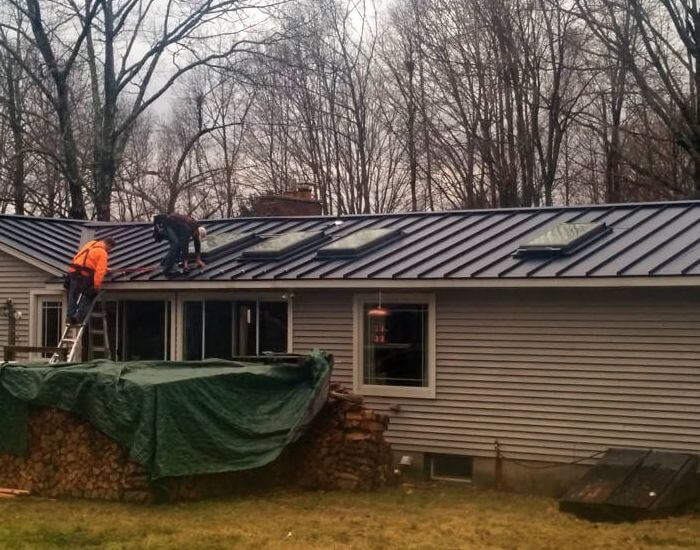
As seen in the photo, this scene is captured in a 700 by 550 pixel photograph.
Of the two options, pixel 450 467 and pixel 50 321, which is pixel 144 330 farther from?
pixel 450 467

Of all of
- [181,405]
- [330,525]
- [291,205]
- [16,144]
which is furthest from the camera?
[16,144]

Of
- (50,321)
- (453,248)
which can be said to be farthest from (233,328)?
(453,248)

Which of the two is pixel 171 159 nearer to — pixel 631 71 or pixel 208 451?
pixel 631 71

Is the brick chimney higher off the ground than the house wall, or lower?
higher

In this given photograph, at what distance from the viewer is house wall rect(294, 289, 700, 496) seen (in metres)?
11.1

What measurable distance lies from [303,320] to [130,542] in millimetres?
5235

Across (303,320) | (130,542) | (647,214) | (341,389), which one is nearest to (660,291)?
(647,214)

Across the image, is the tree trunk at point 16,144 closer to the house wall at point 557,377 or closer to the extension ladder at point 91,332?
the extension ladder at point 91,332

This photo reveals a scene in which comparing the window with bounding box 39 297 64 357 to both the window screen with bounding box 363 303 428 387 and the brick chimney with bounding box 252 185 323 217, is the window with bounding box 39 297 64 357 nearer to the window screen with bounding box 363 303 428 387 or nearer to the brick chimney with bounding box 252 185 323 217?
the brick chimney with bounding box 252 185 323 217

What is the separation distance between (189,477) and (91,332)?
4969 millimetres

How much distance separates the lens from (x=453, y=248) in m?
13.3

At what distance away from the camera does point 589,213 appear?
13906 mm

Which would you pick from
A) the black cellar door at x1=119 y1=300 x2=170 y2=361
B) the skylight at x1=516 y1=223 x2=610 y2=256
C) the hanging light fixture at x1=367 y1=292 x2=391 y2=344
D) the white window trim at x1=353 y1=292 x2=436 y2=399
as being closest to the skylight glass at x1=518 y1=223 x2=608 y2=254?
the skylight at x1=516 y1=223 x2=610 y2=256

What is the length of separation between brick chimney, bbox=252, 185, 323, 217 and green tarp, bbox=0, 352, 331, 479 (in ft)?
25.9
